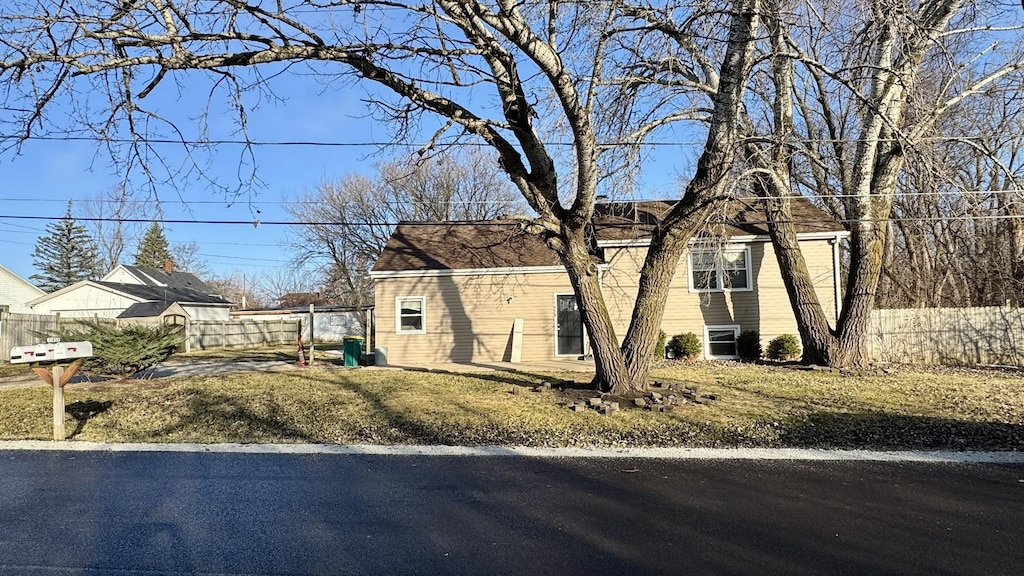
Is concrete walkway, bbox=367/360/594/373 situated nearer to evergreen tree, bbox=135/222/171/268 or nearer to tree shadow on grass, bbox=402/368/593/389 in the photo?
tree shadow on grass, bbox=402/368/593/389

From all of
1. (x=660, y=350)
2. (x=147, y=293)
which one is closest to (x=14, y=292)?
(x=147, y=293)

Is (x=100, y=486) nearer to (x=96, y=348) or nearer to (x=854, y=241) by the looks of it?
(x=96, y=348)

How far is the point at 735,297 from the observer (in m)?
16.8

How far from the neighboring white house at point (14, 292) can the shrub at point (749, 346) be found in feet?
133

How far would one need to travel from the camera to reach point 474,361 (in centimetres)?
1712

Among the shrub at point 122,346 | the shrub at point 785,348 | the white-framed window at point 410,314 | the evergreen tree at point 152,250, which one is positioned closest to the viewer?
the shrub at point 122,346

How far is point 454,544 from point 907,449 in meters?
5.64

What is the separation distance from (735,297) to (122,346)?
14.9 m

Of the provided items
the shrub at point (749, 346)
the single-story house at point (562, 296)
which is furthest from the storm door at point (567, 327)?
the shrub at point (749, 346)

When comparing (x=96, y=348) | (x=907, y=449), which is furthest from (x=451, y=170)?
(x=907, y=449)

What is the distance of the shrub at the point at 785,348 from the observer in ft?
51.2

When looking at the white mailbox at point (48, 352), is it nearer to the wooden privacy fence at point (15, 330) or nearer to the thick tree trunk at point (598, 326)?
the thick tree trunk at point (598, 326)

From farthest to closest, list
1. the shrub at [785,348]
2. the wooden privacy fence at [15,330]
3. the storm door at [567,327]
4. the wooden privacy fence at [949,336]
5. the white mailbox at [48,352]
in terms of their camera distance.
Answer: the wooden privacy fence at [15,330]
the storm door at [567,327]
the shrub at [785,348]
the wooden privacy fence at [949,336]
the white mailbox at [48,352]

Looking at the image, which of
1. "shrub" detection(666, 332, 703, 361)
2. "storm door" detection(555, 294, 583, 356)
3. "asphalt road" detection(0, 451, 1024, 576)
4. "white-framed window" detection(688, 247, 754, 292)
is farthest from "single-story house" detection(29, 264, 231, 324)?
"asphalt road" detection(0, 451, 1024, 576)
